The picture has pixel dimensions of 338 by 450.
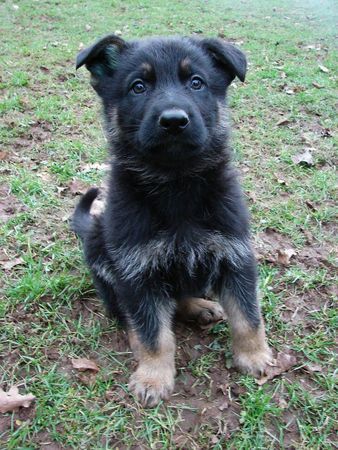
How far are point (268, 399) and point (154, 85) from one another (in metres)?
1.95

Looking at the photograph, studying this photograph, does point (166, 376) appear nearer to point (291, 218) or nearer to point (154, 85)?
point (154, 85)

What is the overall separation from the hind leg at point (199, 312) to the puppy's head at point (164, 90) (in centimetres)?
107

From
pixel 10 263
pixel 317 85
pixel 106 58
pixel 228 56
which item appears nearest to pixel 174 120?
pixel 228 56

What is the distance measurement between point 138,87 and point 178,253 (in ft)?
3.44

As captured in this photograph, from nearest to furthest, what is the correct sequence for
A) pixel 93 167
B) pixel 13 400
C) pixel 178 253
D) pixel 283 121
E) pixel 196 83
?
pixel 13 400 → pixel 178 253 → pixel 196 83 → pixel 93 167 → pixel 283 121

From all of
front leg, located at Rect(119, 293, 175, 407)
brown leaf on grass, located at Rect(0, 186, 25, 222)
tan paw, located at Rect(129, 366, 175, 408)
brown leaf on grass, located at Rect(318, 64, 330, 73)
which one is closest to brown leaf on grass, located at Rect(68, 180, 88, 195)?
brown leaf on grass, located at Rect(0, 186, 25, 222)

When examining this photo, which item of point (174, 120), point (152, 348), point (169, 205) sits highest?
point (174, 120)

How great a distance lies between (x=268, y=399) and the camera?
264 cm

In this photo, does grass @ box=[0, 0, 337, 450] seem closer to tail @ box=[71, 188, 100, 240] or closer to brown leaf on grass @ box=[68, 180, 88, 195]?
brown leaf on grass @ box=[68, 180, 88, 195]

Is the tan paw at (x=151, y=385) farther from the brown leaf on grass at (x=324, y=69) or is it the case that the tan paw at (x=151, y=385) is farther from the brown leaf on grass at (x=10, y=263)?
the brown leaf on grass at (x=324, y=69)

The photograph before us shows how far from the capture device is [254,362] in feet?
9.45

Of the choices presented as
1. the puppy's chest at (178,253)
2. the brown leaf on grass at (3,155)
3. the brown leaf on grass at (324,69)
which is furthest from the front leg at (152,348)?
the brown leaf on grass at (324,69)

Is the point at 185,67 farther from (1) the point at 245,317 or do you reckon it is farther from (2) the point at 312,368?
(2) the point at 312,368

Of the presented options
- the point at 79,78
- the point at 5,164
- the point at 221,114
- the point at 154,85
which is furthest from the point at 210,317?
the point at 79,78
